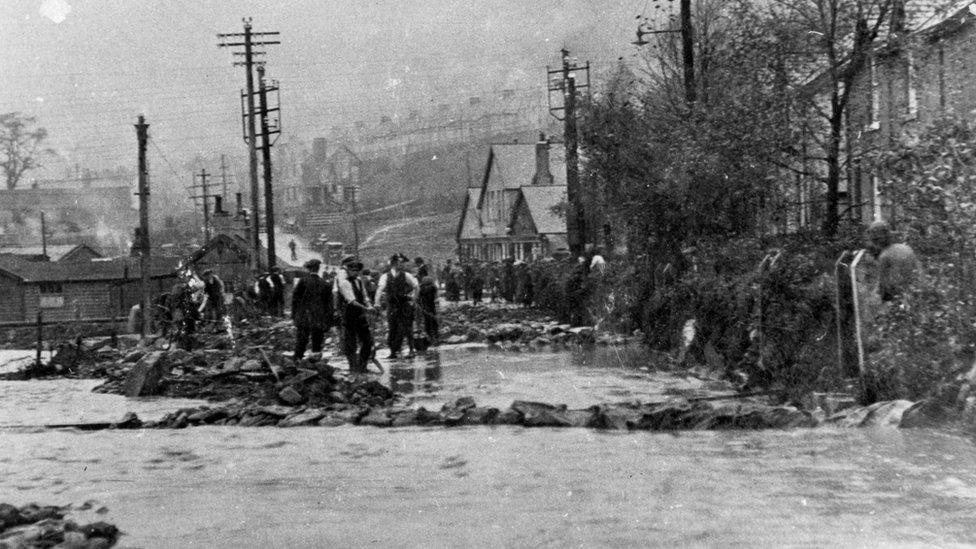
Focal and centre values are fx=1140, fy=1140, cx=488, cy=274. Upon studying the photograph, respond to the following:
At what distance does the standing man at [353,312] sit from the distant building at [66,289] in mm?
35700

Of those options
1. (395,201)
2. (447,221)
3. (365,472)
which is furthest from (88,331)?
(395,201)

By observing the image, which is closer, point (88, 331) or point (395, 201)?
point (88, 331)

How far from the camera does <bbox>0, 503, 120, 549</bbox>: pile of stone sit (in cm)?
673

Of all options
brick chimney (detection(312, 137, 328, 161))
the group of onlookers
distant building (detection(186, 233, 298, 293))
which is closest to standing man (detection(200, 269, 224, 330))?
the group of onlookers

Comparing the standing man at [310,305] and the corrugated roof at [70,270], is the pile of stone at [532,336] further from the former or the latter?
the corrugated roof at [70,270]

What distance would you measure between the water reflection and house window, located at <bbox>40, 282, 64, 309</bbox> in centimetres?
3421

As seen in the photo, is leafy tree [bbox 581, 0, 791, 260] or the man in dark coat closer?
leafy tree [bbox 581, 0, 791, 260]

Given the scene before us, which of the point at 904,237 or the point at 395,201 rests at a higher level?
the point at 395,201

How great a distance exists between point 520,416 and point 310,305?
23.8ft

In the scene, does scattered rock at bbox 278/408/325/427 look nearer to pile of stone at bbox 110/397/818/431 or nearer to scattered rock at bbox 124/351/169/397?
pile of stone at bbox 110/397/818/431

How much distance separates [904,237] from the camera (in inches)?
449

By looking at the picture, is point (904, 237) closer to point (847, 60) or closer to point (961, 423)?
point (961, 423)

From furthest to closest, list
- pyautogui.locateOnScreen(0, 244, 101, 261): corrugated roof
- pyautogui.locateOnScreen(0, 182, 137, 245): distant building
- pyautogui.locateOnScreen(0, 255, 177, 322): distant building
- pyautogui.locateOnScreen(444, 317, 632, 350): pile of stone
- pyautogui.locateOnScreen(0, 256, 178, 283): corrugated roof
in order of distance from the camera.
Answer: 1. pyautogui.locateOnScreen(0, 182, 137, 245): distant building
2. pyautogui.locateOnScreen(0, 244, 101, 261): corrugated roof
3. pyautogui.locateOnScreen(0, 255, 177, 322): distant building
4. pyautogui.locateOnScreen(0, 256, 178, 283): corrugated roof
5. pyautogui.locateOnScreen(444, 317, 632, 350): pile of stone

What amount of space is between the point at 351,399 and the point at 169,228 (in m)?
74.2
